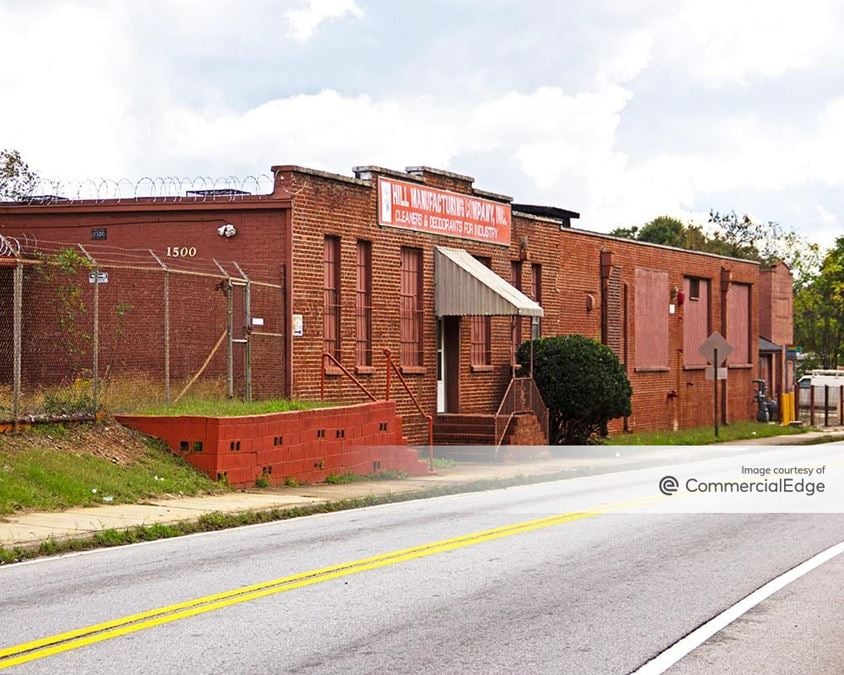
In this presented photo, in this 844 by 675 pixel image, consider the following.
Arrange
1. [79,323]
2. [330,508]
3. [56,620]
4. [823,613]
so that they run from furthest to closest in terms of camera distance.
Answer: [79,323], [330,508], [823,613], [56,620]

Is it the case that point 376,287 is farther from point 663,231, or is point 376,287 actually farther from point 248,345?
point 663,231

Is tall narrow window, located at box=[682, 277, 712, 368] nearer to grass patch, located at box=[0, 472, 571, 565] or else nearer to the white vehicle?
the white vehicle

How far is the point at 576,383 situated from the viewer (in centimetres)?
3100

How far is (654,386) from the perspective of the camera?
134 feet

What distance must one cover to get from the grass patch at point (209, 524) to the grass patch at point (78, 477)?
1.70m

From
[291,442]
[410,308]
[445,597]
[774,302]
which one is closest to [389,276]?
[410,308]

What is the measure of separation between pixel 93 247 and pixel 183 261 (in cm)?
191

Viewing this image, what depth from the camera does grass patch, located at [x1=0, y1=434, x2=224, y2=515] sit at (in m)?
15.6

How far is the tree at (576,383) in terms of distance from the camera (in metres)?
31.0

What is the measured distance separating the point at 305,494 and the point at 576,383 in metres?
13.3

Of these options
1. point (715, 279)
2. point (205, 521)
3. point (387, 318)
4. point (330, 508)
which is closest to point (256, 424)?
point (330, 508)

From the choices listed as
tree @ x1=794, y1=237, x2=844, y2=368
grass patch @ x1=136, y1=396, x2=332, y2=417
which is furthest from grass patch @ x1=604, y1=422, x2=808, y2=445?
tree @ x1=794, y1=237, x2=844, y2=368

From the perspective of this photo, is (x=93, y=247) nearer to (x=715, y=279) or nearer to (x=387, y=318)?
(x=387, y=318)

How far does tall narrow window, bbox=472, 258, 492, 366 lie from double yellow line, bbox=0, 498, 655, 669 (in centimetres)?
1624
